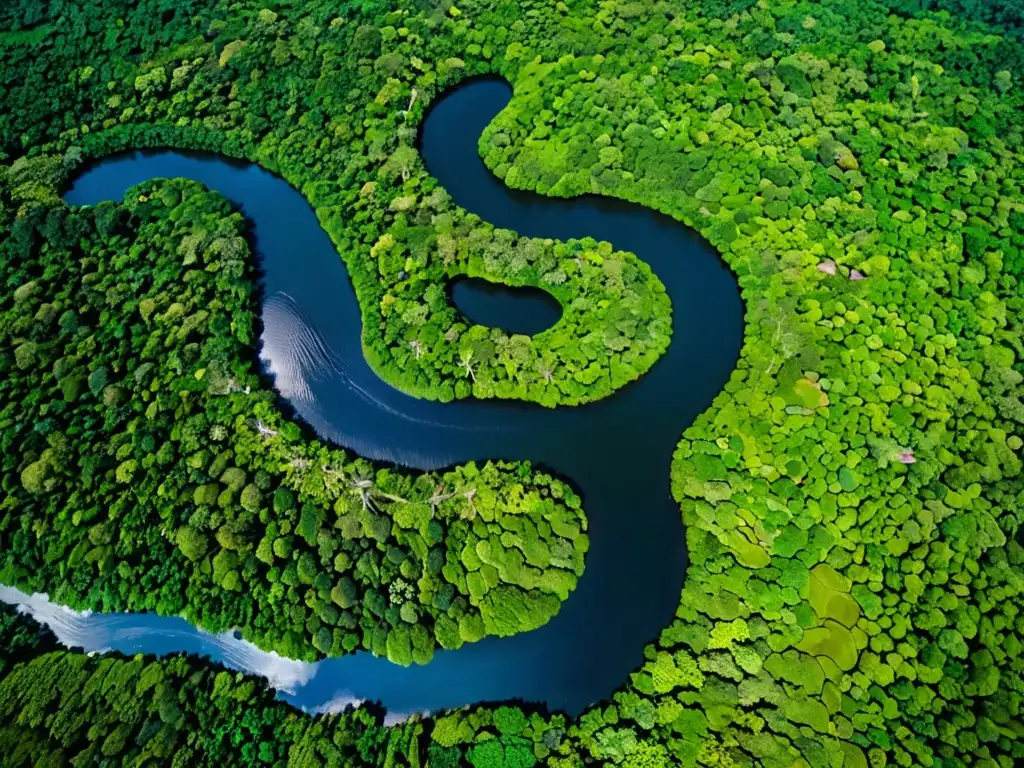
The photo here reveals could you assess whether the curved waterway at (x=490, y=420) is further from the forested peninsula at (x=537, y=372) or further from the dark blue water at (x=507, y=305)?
the dark blue water at (x=507, y=305)

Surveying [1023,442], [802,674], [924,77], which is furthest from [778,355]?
[924,77]

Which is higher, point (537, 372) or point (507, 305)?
point (507, 305)

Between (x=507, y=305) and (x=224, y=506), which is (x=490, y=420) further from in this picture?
(x=224, y=506)

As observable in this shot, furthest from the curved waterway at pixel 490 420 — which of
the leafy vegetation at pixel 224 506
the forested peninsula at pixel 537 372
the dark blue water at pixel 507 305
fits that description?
the dark blue water at pixel 507 305

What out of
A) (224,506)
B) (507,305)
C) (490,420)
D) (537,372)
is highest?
(507,305)

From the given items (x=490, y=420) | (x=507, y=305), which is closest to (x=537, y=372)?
(x=490, y=420)

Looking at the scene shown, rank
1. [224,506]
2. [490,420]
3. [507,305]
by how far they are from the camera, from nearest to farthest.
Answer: [224,506] → [490,420] → [507,305]

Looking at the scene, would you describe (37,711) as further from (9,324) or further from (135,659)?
(9,324)
